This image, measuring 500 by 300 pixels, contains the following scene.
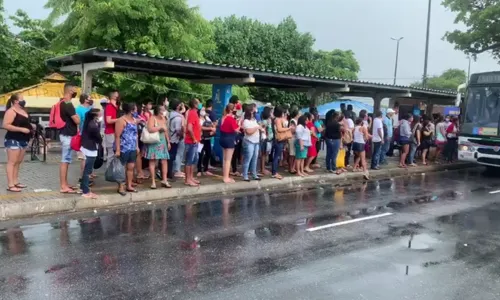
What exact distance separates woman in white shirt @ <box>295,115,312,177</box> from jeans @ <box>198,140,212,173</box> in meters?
2.20

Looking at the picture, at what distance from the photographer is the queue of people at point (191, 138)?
26.8 ft

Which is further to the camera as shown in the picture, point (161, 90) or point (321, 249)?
point (161, 90)

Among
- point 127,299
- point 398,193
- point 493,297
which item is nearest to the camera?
point 127,299

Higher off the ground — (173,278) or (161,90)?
(161,90)

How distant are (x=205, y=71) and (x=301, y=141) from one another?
3039 mm

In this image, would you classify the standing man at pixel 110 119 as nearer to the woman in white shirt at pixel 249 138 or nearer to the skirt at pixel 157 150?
the skirt at pixel 157 150

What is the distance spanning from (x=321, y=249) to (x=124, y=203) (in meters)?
3.95

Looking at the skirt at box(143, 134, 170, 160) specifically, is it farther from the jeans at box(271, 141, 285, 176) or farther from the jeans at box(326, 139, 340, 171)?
the jeans at box(326, 139, 340, 171)

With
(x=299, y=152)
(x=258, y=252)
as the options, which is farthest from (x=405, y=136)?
(x=258, y=252)

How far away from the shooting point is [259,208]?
866cm

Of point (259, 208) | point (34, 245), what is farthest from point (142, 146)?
point (34, 245)

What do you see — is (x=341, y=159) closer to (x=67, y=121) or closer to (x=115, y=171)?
(x=115, y=171)

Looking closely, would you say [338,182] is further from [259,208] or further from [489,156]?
[489,156]

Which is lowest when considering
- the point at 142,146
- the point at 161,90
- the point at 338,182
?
the point at 338,182
